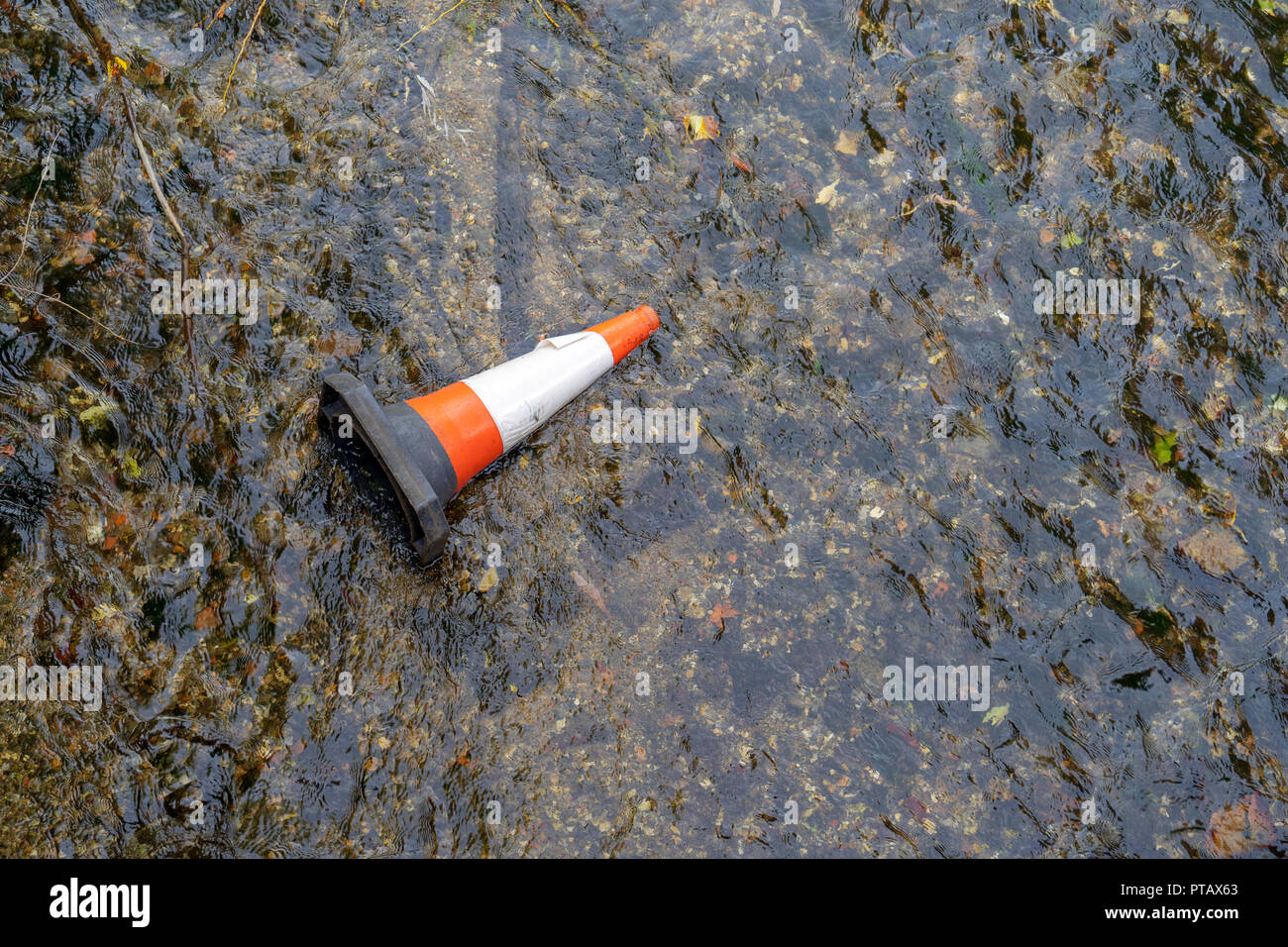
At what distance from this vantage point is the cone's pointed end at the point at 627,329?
13.7 ft

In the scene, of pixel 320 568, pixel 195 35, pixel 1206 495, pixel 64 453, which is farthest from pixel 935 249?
pixel 64 453

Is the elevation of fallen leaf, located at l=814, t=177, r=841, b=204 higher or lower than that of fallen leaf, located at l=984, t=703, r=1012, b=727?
higher

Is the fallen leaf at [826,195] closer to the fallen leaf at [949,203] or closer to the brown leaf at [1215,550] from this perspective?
the fallen leaf at [949,203]

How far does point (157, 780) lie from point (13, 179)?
2.90 meters

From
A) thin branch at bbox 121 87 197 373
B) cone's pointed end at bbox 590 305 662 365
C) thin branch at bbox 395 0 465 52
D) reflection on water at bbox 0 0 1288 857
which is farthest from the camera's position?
thin branch at bbox 395 0 465 52

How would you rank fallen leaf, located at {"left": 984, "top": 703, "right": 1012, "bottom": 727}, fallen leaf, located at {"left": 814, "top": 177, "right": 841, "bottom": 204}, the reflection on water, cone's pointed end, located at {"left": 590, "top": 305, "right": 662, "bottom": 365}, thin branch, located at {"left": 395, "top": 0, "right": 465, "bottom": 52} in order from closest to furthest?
the reflection on water < fallen leaf, located at {"left": 984, "top": 703, "right": 1012, "bottom": 727} < cone's pointed end, located at {"left": 590, "top": 305, "right": 662, "bottom": 365} < fallen leaf, located at {"left": 814, "top": 177, "right": 841, "bottom": 204} < thin branch, located at {"left": 395, "top": 0, "right": 465, "bottom": 52}

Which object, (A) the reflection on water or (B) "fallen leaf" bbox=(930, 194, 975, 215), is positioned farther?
(B) "fallen leaf" bbox=(930, 194, 975, 215)

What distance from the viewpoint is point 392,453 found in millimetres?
3502

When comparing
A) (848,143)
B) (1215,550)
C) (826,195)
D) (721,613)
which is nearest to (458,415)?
(721,613)

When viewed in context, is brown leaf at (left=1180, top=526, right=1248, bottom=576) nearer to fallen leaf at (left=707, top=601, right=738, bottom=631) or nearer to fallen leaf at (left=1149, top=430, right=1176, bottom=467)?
fallen leaf at (left=1149, top=430, right=1176, bottom=467)

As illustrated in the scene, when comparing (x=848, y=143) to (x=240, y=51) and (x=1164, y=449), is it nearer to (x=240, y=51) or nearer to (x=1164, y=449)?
(x=1164, y=449)

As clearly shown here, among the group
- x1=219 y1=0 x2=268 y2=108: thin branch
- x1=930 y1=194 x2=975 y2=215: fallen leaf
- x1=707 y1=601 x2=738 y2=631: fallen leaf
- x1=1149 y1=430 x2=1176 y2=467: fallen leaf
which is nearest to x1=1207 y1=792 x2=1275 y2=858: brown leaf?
x1=1149 y1=430 x2=1176 y2=467: fallen leaf

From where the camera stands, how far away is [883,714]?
3818 mm

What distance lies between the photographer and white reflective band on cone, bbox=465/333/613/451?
392 centimetres
